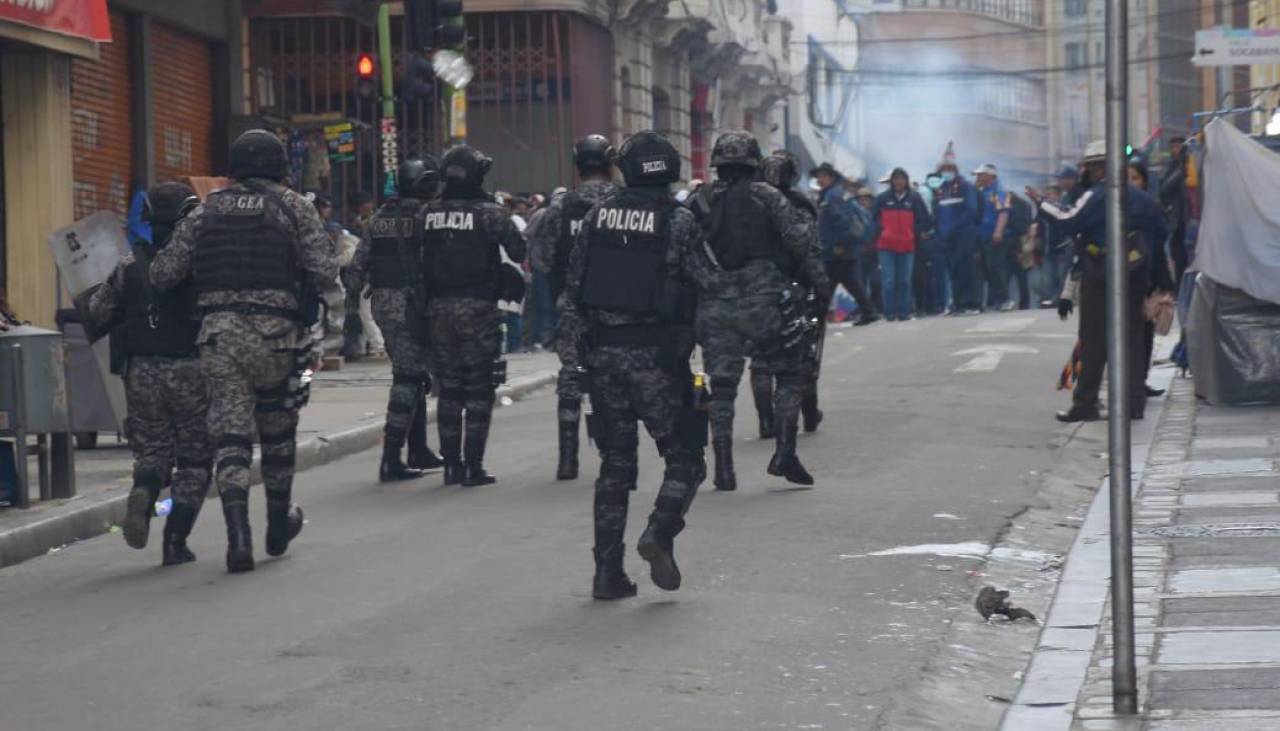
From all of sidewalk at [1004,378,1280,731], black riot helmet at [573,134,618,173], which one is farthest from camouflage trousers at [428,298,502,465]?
sidewalk at [1004,378,1280,731]

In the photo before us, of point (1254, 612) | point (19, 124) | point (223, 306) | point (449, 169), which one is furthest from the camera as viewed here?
point (19, 124)

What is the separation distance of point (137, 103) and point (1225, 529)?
44.8 feet

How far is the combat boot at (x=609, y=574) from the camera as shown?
8.52 metres

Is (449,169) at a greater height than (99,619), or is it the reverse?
(449,169)

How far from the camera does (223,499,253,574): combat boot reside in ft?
31.6

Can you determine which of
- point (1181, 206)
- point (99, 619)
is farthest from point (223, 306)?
point (1181, 206)

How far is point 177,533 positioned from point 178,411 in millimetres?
545

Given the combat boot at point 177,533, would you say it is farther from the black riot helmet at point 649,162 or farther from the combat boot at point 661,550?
the black riot helmet at point 649,162

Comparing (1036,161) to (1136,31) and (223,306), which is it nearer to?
(1136,31)

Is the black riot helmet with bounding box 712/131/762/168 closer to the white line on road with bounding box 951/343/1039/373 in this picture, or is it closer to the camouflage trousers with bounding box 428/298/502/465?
the camouflage trousers with bounding box 428/298/502/465

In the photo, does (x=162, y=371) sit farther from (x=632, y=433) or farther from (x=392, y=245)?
(x=392, y=245)

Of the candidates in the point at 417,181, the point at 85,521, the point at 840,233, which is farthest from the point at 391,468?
the point at 840,233

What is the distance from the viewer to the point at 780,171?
506 inches

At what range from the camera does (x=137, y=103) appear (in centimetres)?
2116
